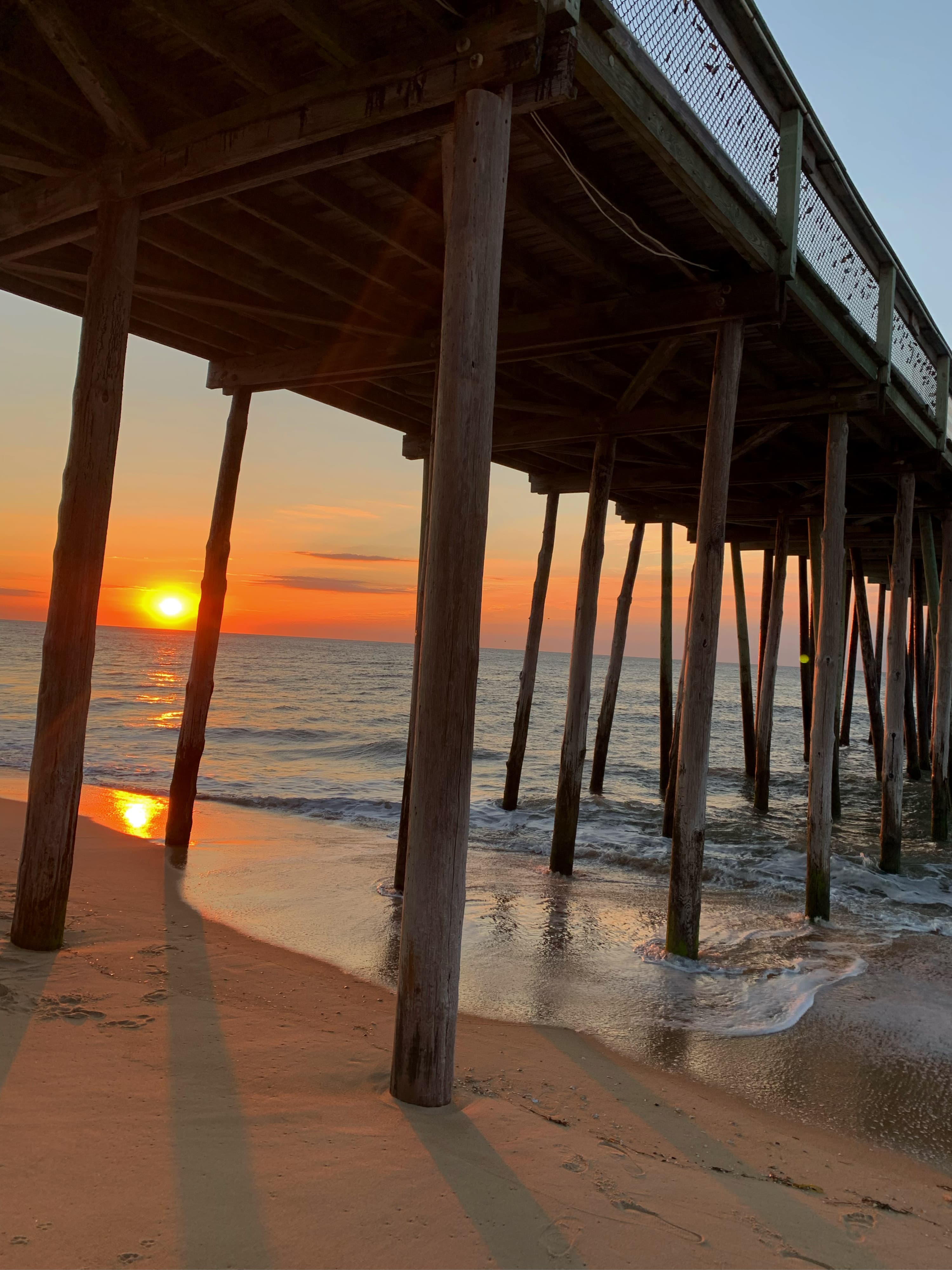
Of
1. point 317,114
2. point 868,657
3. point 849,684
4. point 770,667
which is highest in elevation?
point 317,114

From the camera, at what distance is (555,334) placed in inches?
256

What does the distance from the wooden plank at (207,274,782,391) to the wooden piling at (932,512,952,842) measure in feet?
18.5

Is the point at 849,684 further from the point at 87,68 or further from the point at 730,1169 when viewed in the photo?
the point at 87,68

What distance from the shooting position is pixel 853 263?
24.3 feet

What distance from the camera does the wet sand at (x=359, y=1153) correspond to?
236 cm

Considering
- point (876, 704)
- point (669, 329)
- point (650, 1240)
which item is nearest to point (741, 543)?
point (876, 704)

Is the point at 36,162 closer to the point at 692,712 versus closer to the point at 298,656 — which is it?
the point at 692,712

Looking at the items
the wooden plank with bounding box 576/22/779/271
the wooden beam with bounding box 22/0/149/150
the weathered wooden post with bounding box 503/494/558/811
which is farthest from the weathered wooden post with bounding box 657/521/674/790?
the wooden beam with bounding box 22/0/149/150

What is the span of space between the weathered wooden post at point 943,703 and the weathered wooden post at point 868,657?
2.73 m

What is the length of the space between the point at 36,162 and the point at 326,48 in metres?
2.20

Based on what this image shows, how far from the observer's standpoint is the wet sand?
2355mm

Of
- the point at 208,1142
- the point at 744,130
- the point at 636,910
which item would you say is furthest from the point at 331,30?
the point at 636,910

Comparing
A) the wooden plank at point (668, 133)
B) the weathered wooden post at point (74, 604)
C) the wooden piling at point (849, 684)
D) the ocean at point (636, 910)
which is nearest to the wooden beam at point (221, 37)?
the weathered wooden post at point (74, 604)

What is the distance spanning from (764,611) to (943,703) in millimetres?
5192
